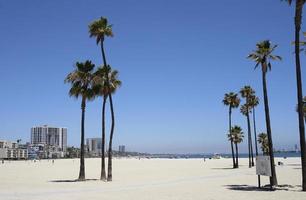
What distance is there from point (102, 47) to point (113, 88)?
13.8ft

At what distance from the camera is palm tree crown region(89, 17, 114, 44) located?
36.7 metres

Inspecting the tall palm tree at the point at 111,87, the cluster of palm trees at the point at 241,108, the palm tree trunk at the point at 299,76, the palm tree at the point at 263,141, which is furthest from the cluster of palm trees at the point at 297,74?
the palm tree at the point at 263,141

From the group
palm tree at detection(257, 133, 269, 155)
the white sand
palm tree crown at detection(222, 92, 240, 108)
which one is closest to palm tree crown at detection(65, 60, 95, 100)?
the white sand

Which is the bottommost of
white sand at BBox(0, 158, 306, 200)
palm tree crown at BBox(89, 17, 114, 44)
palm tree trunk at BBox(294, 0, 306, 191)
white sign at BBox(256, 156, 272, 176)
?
white sand at BBox(0, 158, 306, 200)

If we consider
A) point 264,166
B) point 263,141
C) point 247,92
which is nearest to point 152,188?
point 264,166

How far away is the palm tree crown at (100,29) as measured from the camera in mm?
36688

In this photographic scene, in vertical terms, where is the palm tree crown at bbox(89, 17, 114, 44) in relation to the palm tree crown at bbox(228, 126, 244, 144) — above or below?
above

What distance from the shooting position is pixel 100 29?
120 ft

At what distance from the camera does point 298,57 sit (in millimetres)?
24953

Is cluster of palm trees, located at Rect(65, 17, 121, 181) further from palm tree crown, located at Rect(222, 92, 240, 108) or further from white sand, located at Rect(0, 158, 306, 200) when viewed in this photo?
palm tree crown, located at Rect(222, 92, 240, 108)

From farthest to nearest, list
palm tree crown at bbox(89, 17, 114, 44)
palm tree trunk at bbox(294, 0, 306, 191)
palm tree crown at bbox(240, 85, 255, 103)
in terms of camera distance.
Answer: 1. palm tree crown at bbox(240, 85, 255, 103)
2. palm tree crown at bbox(89, 17, 114, 44)
3. palm tree trunk at bbox(294, 0, 306, 191)

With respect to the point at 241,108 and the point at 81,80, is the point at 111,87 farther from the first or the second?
the point at 241,108

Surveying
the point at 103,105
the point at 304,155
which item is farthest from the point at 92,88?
the point at 304,155

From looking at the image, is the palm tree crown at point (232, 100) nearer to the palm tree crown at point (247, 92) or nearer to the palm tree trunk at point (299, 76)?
the palm tree crown at point (247, 92)
